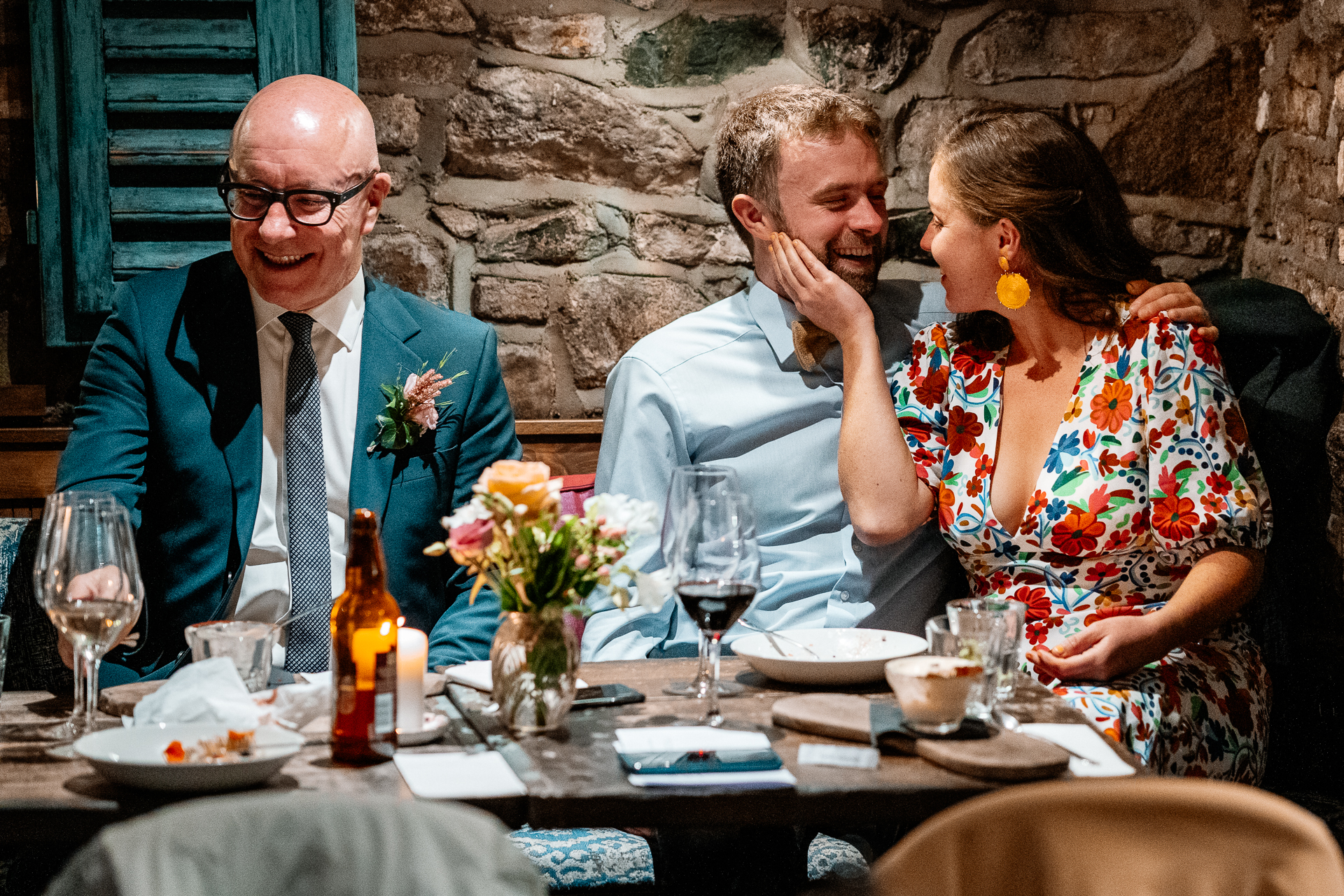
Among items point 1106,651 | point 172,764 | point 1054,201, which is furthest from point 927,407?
point 172,764

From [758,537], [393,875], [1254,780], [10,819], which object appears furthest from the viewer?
[758,537]

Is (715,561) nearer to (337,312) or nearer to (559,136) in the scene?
(337,312)

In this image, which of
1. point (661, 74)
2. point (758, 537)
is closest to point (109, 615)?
point (758, 537)

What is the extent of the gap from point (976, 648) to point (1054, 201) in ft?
3.52

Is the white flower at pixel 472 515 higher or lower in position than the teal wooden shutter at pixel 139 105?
lower

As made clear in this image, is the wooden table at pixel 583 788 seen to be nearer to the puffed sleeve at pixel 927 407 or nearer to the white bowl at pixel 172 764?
the white bowl at pixel 172 764

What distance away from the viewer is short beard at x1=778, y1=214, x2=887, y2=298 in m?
2.63

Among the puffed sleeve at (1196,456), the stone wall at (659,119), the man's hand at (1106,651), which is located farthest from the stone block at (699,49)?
the man's hand at (1106,651)

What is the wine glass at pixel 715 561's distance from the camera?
4.98ft

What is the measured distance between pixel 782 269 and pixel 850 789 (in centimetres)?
147

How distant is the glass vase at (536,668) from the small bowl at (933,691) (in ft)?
1.20

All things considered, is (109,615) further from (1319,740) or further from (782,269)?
(1319,740)

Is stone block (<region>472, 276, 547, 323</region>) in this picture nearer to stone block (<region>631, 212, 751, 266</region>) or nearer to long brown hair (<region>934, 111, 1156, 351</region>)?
stone block (<region>631, 212, 751, 266</region>)

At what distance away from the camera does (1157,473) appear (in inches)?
85.2
